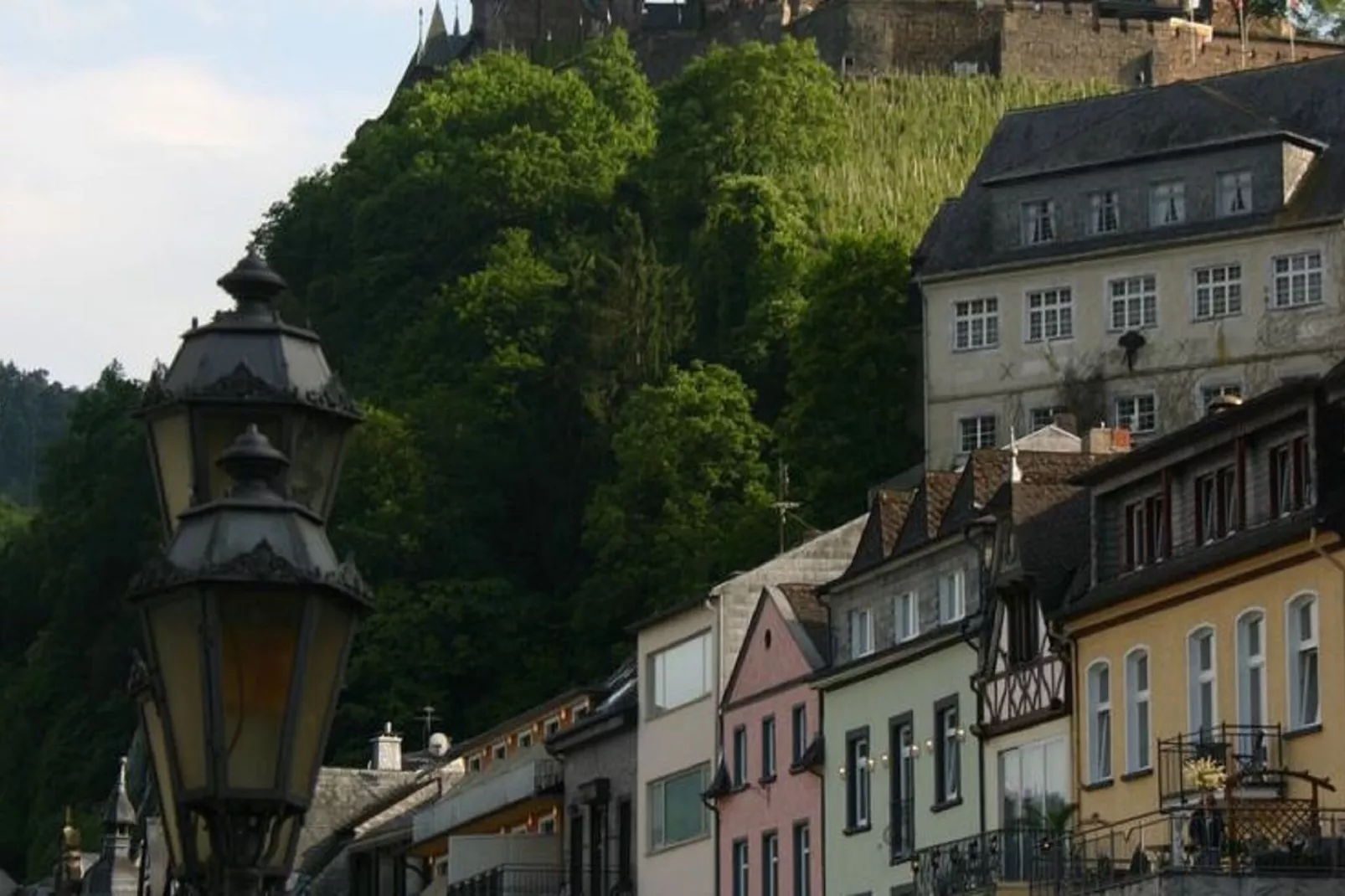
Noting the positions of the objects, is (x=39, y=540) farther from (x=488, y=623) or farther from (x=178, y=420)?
(x=178, y=420)

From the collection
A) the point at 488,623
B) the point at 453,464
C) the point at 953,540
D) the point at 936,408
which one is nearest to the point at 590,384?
the point at 453,464

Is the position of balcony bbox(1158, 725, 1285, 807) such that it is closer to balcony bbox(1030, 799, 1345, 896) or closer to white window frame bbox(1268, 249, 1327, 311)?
balcony bbox(1030, 799, 1345, 896)

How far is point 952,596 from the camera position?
55.2 m

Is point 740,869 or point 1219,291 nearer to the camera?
point 740,869

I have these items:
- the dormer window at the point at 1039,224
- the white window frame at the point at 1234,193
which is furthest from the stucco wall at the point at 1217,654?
the dormer window at the point at 1039,224

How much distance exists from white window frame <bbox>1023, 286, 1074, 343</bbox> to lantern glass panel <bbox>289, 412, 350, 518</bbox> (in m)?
80.9

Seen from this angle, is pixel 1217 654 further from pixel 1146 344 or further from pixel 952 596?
pixel 1146 344

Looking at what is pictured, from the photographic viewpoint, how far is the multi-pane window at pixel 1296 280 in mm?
88812

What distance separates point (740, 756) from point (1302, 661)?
2079 centimetres

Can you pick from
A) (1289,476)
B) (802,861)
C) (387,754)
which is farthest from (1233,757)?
(387,754)

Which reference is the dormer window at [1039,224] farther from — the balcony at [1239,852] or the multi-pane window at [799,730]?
the balcony at [1239,852]

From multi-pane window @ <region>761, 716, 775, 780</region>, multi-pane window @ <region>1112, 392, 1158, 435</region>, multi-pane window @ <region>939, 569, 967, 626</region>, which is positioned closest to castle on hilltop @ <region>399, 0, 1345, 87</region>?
multi-pane window @ <region>1112, 392, 1158, 435</region>

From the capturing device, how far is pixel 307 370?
458 inches

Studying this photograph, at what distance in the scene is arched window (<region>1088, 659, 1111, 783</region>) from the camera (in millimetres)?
48594
